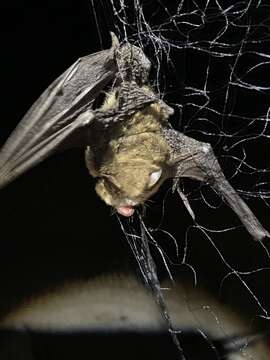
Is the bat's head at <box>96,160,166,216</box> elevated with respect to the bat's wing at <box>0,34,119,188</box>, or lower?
lower

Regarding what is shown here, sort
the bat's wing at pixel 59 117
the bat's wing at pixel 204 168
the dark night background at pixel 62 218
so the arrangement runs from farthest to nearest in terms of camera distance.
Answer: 1. the dark night background at pixel 62 218
2. the bat's wing at pixel 204 168
3. the bat's wing at pixel 59 117

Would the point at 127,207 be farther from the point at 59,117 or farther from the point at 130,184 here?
the point at 59,117

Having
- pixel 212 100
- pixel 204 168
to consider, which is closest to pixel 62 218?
pixel 212 100

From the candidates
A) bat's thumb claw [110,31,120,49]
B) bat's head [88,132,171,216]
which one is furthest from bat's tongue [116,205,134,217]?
bat's thumb claw [110,31,120,49]

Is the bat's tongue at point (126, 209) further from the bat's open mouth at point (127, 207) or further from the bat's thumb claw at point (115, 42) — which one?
the bat's thumb claw at point (115, 42)

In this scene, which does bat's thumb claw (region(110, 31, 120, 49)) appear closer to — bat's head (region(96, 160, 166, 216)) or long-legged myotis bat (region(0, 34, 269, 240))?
long-legged myotis bat (region(0, 34, 269, 240))

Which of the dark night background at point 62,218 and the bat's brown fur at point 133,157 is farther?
the dark night background at point 62,218

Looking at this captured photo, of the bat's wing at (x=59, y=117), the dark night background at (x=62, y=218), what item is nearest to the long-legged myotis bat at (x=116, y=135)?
the bat's wing at (x=59, y=117)
